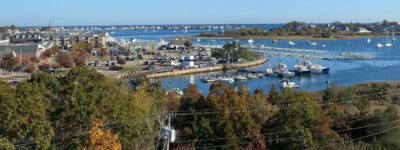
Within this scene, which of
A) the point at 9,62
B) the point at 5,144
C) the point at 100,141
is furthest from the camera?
the point at 9,62

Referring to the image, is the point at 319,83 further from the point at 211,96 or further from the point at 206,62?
the point at 211,96

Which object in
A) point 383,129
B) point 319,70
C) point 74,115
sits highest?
point 74,115

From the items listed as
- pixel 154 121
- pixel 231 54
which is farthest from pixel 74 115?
pixel 231 54

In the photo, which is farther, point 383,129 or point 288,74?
point 288,74

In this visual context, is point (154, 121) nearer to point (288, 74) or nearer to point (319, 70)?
point (288, 74)

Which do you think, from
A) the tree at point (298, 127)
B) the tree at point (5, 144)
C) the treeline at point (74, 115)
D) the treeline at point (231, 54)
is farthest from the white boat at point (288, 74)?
the tree at point (5, 144)

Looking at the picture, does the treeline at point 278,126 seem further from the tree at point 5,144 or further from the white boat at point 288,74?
the white boat at point 288,74

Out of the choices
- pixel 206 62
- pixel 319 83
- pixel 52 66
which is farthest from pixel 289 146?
pixel 206 62

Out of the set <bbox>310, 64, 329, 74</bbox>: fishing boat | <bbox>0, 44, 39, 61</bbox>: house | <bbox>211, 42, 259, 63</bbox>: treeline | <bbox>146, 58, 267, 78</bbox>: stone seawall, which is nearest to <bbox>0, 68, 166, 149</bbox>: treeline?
<bbox>146, 58, 267, 78</bbox>: stone seawall

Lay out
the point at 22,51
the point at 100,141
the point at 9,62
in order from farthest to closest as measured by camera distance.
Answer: the point at 22,51 → the point at 9,62 → the point at 100,141
